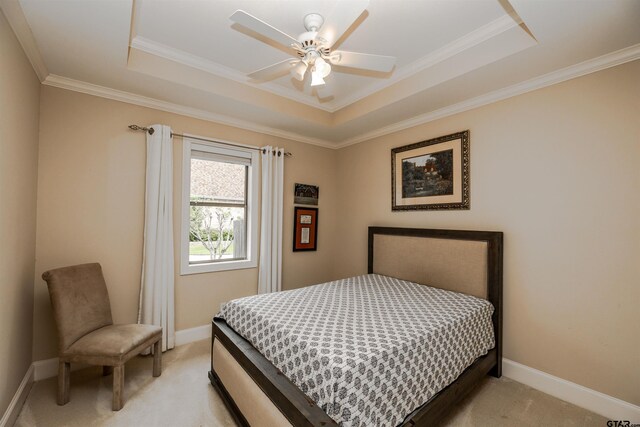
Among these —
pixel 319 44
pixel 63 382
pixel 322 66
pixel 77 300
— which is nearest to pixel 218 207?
pixel 77 300

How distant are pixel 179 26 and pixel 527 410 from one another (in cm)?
395

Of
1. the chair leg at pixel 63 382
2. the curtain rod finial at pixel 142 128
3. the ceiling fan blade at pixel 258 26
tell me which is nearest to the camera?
the ceiling fan blade at pixel 258 26

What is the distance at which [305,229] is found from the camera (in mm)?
4152

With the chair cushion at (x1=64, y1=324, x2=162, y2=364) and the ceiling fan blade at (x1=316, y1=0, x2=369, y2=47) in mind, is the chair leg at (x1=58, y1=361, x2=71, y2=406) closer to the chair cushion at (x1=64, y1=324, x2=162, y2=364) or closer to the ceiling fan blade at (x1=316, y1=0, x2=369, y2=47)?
the chair cushion at (x1=64, y1=324, x2=162, y2=364)

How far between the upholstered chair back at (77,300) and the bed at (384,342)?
100 cm

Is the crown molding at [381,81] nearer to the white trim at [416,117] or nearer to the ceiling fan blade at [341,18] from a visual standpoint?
the white trim at [416,117]

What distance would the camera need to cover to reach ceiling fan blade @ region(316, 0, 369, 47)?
146 centimetres

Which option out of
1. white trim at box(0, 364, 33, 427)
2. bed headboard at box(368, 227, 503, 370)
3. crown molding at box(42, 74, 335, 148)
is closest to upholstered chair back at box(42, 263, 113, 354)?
white trim at box(0, 364, 33, 427)

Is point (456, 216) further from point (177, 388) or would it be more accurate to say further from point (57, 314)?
point (57, 314)

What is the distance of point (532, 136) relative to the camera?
2.49m

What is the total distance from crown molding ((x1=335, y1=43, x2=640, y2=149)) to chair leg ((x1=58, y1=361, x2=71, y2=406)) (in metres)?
3.90

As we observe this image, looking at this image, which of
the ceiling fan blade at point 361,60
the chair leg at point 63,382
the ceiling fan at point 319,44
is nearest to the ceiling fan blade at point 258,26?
the ceiling fan at point 319,44

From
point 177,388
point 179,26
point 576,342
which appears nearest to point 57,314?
point 177,388

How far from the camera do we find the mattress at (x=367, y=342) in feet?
4.55
